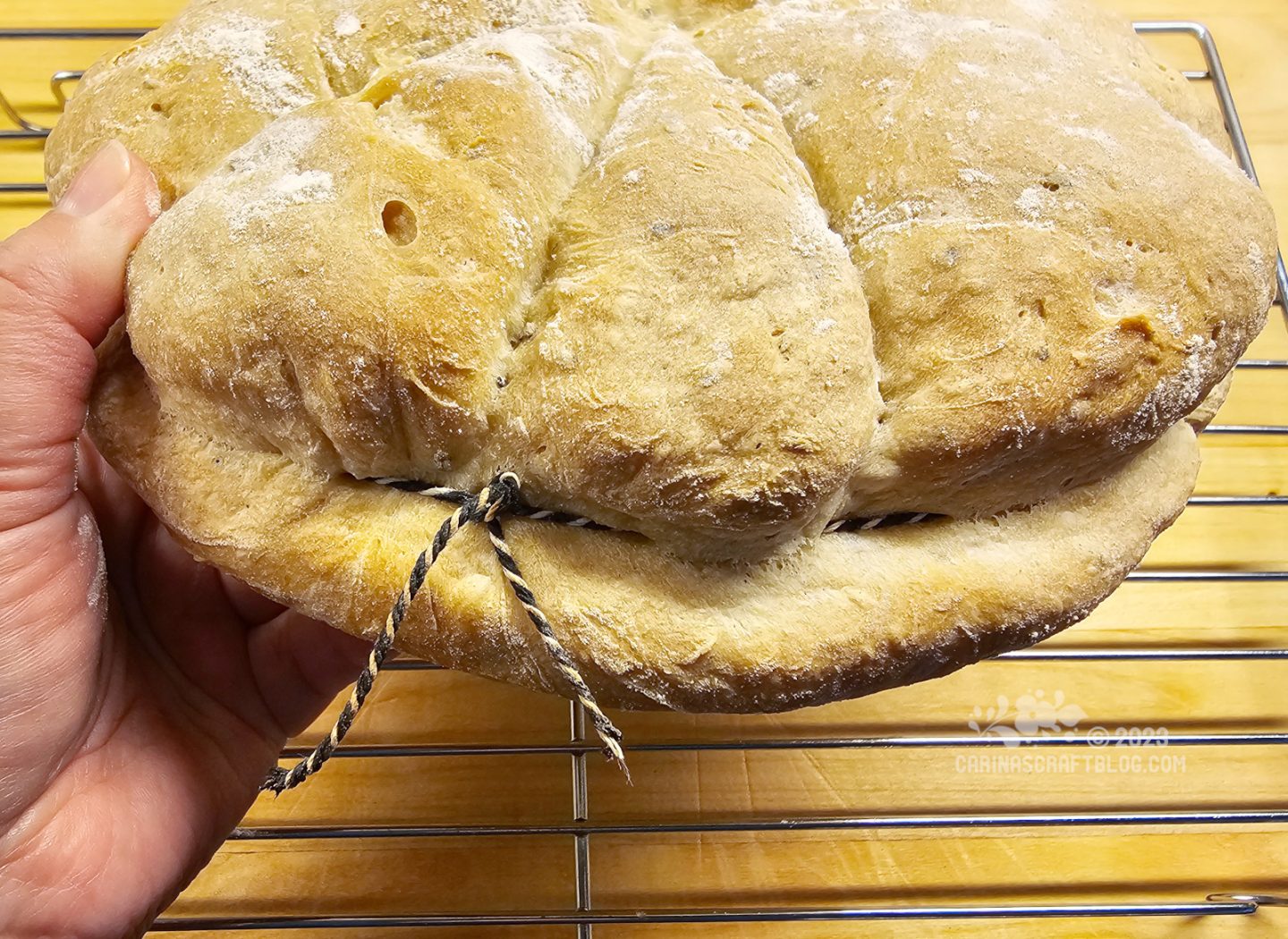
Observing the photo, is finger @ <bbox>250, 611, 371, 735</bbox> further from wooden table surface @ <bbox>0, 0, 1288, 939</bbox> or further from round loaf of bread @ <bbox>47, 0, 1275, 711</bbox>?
round loaf of bread @ <bbox>47, 0, 1275, 711</bbox>

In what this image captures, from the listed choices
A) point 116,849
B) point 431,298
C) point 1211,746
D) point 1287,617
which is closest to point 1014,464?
point 431,298

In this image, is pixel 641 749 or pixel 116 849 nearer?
pixel 116 849

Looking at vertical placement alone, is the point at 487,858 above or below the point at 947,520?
below


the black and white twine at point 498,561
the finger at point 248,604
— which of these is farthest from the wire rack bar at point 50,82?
the black and white twine at point 498,561

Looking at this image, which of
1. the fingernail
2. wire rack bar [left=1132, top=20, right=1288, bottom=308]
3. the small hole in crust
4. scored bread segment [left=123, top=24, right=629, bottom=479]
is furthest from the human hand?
wire rack bar [left=1132, top=20, right=1288, bottom=308]

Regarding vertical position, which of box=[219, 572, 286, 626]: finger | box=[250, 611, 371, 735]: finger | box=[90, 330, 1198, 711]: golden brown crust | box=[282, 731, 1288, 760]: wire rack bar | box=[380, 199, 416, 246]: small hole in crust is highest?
box=[380, 199, 416, 246]: small hole in crust

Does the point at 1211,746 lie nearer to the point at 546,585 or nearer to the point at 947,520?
the point at 947,520
